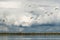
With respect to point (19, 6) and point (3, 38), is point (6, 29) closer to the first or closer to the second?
point (3, 38)

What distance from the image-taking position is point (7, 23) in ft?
9.32

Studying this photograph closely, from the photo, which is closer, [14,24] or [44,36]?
[14,24]

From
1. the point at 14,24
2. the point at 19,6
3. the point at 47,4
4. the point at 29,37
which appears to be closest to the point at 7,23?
the point at 14,24

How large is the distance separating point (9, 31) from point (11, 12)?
0.48 metres

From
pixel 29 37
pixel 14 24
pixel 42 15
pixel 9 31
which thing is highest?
pixel 42 15

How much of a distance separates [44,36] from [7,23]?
108 centimetres

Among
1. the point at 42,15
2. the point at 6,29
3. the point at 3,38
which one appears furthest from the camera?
the point at 3,38

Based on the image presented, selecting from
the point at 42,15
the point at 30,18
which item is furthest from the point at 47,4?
the point at 30,18

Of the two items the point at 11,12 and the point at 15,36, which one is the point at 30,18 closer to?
the point at 11,12

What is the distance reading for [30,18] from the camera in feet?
9.50

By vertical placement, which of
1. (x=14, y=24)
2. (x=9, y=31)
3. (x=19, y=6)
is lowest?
(x=9, y=31)

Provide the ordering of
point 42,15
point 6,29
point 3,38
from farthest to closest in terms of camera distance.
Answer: point 3,38 < point 6,29 < point 42,15

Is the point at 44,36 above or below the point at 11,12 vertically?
below

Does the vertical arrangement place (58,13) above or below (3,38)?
above
